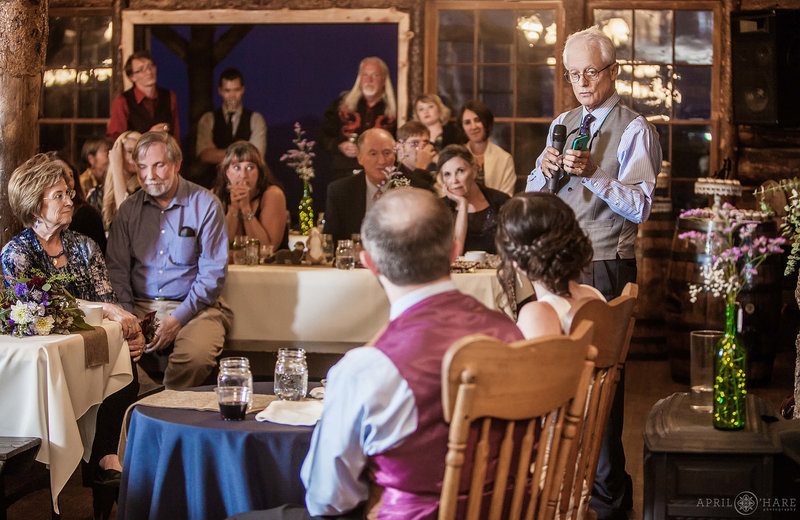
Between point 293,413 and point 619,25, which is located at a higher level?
point 619,25

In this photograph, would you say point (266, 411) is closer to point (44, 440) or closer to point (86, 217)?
point (44, 440)

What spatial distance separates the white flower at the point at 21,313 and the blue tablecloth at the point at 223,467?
0.92 m

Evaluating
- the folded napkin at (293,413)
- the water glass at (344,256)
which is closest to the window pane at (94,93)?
the water glass at (344,256)

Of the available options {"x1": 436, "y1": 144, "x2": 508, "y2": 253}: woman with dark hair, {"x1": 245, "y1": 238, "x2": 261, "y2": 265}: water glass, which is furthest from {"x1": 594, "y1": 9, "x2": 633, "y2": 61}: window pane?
{"x1": 245, "y1": 238, "x2": 261, "y2": 265}: water glass

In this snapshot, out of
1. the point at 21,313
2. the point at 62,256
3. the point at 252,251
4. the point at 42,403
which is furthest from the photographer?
the point at 252,251

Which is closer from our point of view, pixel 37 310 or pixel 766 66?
pixel 37 310

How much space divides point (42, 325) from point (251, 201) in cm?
239

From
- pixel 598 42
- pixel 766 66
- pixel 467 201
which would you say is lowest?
pixel 467 201

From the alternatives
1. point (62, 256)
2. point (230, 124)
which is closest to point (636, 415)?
point (62, 256)

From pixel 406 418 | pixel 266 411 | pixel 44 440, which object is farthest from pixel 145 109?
pixel 406 418

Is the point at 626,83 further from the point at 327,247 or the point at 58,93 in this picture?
the point at 58,93

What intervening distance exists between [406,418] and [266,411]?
0.77 metres

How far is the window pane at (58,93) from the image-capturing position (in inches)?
296

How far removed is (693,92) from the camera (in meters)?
6.96
